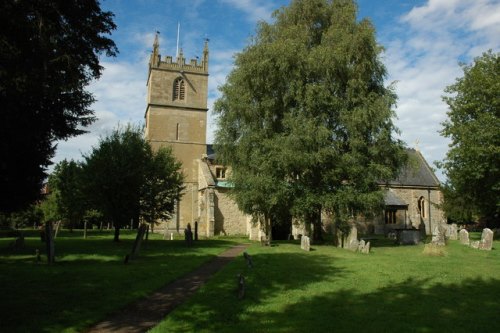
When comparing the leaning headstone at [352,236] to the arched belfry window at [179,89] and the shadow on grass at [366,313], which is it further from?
the arched belfry window at [179,89]

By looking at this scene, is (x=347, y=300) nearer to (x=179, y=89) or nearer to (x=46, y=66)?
(x=46, y=66)

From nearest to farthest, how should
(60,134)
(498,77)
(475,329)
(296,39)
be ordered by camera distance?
(475,329) → (60,134) → (296,39) → (498,77)

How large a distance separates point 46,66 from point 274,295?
791cm

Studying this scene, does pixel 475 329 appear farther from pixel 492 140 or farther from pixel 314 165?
pixel 492 140

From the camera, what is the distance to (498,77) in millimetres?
27844

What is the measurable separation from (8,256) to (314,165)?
13908mm

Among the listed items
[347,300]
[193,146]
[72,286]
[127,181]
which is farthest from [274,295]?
[193,146]

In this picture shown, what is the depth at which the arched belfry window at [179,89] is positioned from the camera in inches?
1737

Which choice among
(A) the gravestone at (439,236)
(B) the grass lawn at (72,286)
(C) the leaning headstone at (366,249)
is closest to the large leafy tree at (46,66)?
(B) the grass lawn at (72,286)

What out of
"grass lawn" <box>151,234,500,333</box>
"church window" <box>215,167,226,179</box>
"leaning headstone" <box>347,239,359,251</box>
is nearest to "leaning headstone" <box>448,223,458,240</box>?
"leaning headstone" <box>347,239,359,251</box>

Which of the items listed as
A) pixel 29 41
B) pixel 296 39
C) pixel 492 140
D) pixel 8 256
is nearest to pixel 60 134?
pixel 29 41

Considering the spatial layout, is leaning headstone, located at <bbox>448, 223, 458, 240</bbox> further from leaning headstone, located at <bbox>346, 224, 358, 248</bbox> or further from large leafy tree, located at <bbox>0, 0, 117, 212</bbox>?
large leafy tree, located at <bbox>0, 0, 117, 212</bbox>

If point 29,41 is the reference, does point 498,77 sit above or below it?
above

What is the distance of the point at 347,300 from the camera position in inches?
351
